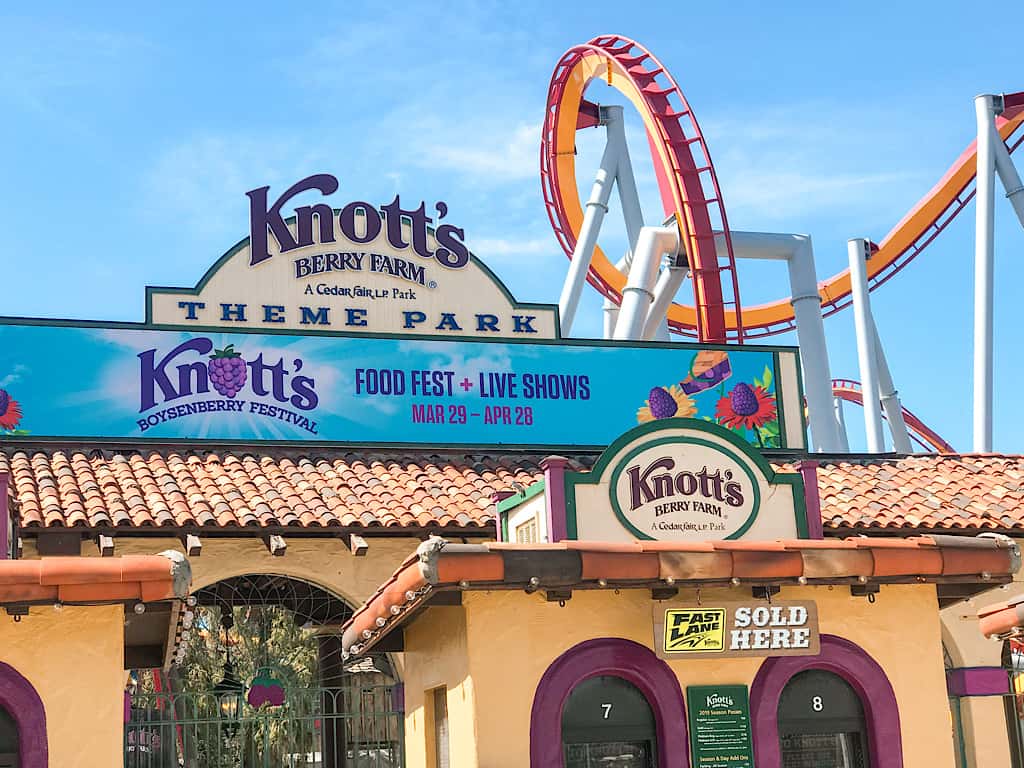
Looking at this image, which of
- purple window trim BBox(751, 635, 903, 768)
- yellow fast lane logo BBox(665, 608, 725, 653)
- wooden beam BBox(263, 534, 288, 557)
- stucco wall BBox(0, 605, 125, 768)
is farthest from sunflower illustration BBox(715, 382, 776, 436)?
stucco wall BBox(0, 605, 125, 768)

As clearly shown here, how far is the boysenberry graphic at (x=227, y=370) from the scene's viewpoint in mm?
19266

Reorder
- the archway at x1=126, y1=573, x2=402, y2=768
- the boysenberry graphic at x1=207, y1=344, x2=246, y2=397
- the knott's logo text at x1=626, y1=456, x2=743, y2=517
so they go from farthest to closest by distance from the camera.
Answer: the boysenberry graphic at x1=207, y1=344, x2=246, y2=397
the archway at x1=126, y1=573, x2=402, y2=768
the knott's logo text at x1=626, y1=456, x2=743, y2=517

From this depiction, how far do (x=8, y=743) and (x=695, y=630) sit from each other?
541 centimetres

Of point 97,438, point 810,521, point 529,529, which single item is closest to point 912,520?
point 810,521

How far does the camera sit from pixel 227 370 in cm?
1936

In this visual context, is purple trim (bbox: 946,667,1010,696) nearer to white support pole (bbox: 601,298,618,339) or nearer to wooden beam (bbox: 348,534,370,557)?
wooden beam (bbox: 348,534,370,557)

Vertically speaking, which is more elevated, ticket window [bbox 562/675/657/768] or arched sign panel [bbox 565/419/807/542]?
arched sign panel [bbox 565/419/807/542]

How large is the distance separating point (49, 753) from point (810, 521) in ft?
21.6

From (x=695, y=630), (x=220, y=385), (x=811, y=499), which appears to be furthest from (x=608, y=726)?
(x=220, y=385)

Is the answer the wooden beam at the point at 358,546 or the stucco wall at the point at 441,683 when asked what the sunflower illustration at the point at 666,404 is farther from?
the stucco wall at the point at 441,683

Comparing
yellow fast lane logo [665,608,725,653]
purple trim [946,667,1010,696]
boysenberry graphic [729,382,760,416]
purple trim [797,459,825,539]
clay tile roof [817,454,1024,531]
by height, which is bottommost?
purple trim [946,667,1010,696]

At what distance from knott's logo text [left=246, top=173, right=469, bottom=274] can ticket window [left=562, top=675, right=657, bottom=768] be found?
35.3 feet

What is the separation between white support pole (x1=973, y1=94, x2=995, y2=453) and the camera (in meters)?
25.8

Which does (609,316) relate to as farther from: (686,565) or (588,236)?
(686,565)
